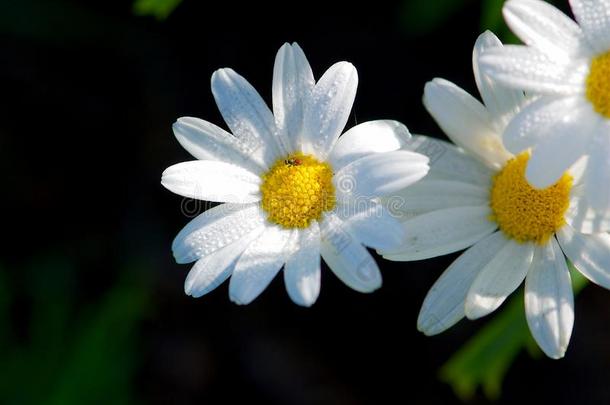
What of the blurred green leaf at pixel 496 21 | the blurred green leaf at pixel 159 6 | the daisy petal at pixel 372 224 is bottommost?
the daisy petal at pixel 372 224

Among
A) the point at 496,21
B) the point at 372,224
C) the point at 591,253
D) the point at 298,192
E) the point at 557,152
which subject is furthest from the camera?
the point at 496,21

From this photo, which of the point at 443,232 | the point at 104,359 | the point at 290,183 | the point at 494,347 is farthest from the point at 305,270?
the point at 104,359

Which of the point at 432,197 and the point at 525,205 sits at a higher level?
the point at 432,197

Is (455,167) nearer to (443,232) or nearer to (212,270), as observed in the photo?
(443,232)

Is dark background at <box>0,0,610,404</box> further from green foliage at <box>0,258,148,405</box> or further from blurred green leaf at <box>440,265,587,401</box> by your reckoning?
blurred green leaf at <box>440,265,587,401</box>

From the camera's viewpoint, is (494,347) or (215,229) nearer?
(215,229)

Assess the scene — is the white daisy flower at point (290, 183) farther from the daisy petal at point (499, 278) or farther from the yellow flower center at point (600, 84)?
the yellow flower center at point (600, 84)

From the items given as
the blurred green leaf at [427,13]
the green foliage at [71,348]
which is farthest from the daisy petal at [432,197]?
the green foliage at [71,348]

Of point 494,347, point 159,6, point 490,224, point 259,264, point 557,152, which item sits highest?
point 159,6

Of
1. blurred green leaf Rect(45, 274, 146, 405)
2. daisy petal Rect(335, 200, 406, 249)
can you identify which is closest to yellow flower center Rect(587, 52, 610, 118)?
daisy petal Rect(335, 200, 406, 249)
